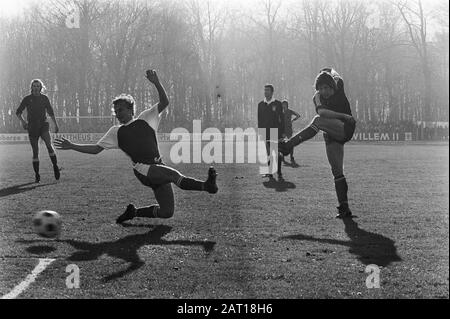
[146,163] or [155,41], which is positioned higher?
[155,41]

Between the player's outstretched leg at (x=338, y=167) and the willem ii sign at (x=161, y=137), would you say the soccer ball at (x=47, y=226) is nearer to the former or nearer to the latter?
the player's outstretched leg at (x=338, y=167)

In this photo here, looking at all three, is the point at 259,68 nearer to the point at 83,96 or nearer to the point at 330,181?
the point at 83,96

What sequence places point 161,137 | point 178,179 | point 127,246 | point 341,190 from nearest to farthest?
point 127,246
point 178,179
point 341,190
point 161,137

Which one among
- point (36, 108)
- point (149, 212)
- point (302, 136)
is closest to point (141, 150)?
point (149, 212)

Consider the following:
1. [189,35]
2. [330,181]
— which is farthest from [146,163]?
[189,35]

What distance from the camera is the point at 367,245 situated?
18.8 ft

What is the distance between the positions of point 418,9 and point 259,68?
37166 millimetres

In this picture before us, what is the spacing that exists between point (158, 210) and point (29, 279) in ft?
8.43

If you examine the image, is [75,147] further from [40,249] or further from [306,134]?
[306,134]

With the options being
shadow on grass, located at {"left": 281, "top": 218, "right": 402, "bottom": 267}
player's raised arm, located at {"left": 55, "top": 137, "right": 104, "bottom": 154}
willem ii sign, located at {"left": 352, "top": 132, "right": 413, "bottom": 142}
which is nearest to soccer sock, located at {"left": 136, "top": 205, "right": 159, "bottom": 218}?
player's raised arm, located at {"left": 55, "top": 137, "right": 104, "bottom": 154}

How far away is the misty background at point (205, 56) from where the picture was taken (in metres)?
25.5

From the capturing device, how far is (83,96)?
35281mm

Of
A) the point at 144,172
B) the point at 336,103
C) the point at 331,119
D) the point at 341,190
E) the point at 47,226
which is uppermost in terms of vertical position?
the point at 336,103
